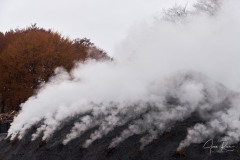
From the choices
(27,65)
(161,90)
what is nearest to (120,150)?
(161,90)

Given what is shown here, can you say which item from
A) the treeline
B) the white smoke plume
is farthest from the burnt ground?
the treeline

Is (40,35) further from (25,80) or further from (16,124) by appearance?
(16,124)

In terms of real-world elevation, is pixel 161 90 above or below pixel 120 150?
above

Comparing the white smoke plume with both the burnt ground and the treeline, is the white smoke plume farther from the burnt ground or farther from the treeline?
the treeline

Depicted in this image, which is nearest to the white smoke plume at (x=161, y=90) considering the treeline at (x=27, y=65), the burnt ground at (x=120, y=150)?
the burnt ground at (x=120, y=150)

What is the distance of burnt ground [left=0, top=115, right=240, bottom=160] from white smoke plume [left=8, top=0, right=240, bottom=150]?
1.04 feet

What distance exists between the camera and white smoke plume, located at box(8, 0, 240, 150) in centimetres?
1711

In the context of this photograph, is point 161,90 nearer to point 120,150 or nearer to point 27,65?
point 120,150

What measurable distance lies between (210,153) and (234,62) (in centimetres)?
499

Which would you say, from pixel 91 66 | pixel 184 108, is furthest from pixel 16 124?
pixel 184 108

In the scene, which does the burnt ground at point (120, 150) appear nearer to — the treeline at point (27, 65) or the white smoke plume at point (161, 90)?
the white smoke plume at point (161, 90)

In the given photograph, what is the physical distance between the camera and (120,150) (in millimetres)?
16891

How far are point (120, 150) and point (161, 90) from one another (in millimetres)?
3271

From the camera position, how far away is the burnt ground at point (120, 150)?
15156 mm
